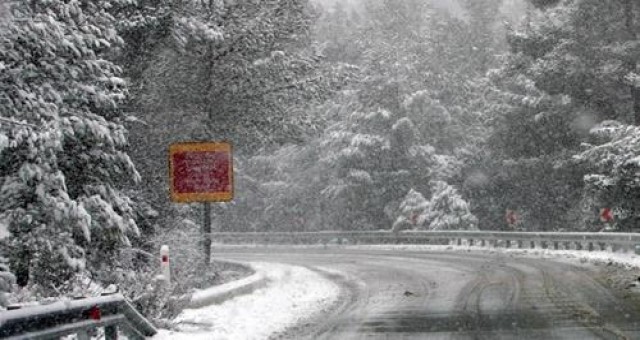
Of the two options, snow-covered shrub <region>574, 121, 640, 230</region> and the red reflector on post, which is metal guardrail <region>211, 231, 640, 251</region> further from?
the red reflector on post

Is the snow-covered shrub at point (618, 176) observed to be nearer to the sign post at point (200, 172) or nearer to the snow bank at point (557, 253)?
the snow bank at point (557, 253)

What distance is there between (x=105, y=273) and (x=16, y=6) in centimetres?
562

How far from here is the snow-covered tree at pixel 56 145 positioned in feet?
40.7

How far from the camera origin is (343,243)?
1813 inches

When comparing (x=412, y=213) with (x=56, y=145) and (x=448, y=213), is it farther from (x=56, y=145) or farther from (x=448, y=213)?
(x=56, y=145)

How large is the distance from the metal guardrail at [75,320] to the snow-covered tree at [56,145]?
2272 mm

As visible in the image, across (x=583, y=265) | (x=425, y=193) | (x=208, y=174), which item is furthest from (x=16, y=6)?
(x=425, y=193)

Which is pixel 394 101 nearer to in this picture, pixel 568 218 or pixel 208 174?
pixel 568 218

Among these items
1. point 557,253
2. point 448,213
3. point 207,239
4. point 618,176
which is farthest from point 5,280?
point 448,213

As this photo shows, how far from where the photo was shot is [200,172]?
19.1 meters

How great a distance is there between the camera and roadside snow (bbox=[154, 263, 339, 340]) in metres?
12.0

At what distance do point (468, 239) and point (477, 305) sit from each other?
74.0ft

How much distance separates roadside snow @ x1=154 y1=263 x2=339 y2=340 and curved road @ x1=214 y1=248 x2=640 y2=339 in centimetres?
44

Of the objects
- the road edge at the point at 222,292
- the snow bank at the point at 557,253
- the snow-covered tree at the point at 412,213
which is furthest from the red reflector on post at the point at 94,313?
the snow-covered tree at the point at 412,213
